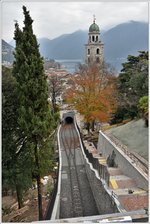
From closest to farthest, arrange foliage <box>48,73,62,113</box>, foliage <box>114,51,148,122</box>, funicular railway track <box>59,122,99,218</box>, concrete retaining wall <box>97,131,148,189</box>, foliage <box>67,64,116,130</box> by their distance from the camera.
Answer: concrete retaining wall <box>97,131,148,189</box>
funicular railway track <box>59,122,99,218</box>
foliage <box>114,51,148,122</box>
foliage <box>67,64,116,130</box>
foliage <box>48,73,62,113</box>

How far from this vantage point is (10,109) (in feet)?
15.7

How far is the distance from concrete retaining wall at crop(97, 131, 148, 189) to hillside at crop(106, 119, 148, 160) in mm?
273

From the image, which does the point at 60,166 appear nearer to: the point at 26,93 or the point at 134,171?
the point at 134,171

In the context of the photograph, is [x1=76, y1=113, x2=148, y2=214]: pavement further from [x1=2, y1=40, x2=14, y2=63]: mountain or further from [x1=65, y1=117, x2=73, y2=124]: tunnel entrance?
[x1=65, y1=117, x2=73, y2=124]: tunnel entrance

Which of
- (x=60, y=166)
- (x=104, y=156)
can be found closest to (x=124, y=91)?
(x=104, y=156)

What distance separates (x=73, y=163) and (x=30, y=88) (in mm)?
5845

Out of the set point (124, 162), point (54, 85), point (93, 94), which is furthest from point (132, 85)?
point (54, 85)

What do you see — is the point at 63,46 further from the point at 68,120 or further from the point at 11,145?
the point at 68,120

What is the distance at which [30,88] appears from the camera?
4766 mm

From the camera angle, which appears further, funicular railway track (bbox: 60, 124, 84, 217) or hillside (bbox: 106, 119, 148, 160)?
hillside (bbox: 106, 119, 148, 160)

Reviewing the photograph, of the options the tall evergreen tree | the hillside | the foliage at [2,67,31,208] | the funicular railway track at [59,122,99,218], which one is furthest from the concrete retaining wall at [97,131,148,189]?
the tall evergreen tree

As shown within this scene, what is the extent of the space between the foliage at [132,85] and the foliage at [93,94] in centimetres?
44

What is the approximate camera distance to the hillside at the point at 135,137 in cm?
734

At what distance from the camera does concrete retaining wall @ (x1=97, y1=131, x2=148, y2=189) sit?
245 inches
